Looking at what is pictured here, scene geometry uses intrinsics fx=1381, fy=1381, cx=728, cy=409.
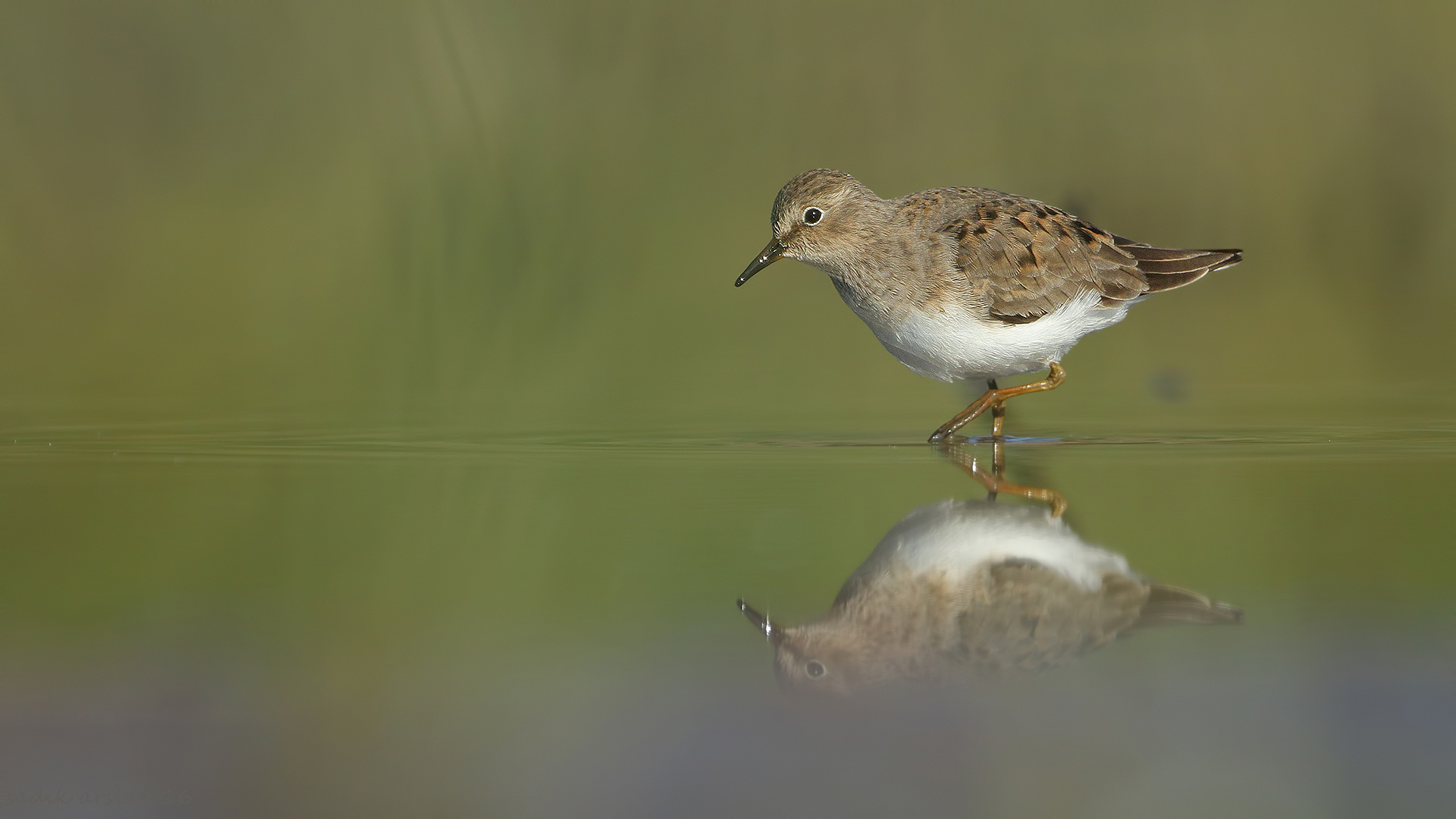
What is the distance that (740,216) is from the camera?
14.8 metres

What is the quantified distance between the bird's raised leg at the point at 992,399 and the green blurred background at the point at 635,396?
17 centimetres

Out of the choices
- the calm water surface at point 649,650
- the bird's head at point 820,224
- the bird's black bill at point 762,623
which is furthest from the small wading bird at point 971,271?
the bird's black bill at point 762,623

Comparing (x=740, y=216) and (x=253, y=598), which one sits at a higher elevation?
(x=740, y=216)

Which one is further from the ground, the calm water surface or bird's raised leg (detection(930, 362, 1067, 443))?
bird's raised leg (detection(930, 362, 1067, 443))

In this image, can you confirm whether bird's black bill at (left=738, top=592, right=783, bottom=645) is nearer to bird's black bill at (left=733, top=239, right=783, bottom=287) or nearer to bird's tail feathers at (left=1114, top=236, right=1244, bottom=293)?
bird's black bill at (left=733, top=239, right=783, bottom=287)

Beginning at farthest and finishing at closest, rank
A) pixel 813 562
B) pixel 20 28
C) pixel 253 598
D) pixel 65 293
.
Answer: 1. pixel 20 28
2. pixel 65 293
3. pixel 813 562
4. pixel 253 598

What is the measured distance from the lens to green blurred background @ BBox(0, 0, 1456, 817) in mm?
2965

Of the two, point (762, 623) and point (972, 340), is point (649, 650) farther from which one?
point (972, 340)

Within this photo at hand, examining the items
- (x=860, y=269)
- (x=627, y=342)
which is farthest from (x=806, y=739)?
(x=627, y=342)

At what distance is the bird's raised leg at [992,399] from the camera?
730cm

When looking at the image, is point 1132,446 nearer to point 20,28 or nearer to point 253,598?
point 253,598

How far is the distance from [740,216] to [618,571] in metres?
10.9

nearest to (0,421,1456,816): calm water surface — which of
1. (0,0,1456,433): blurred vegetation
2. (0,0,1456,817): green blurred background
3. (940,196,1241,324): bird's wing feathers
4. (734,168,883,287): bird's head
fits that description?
(0,0,1456,817): green blurred background

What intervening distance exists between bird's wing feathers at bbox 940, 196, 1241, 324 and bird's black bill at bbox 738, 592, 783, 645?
3880mm
